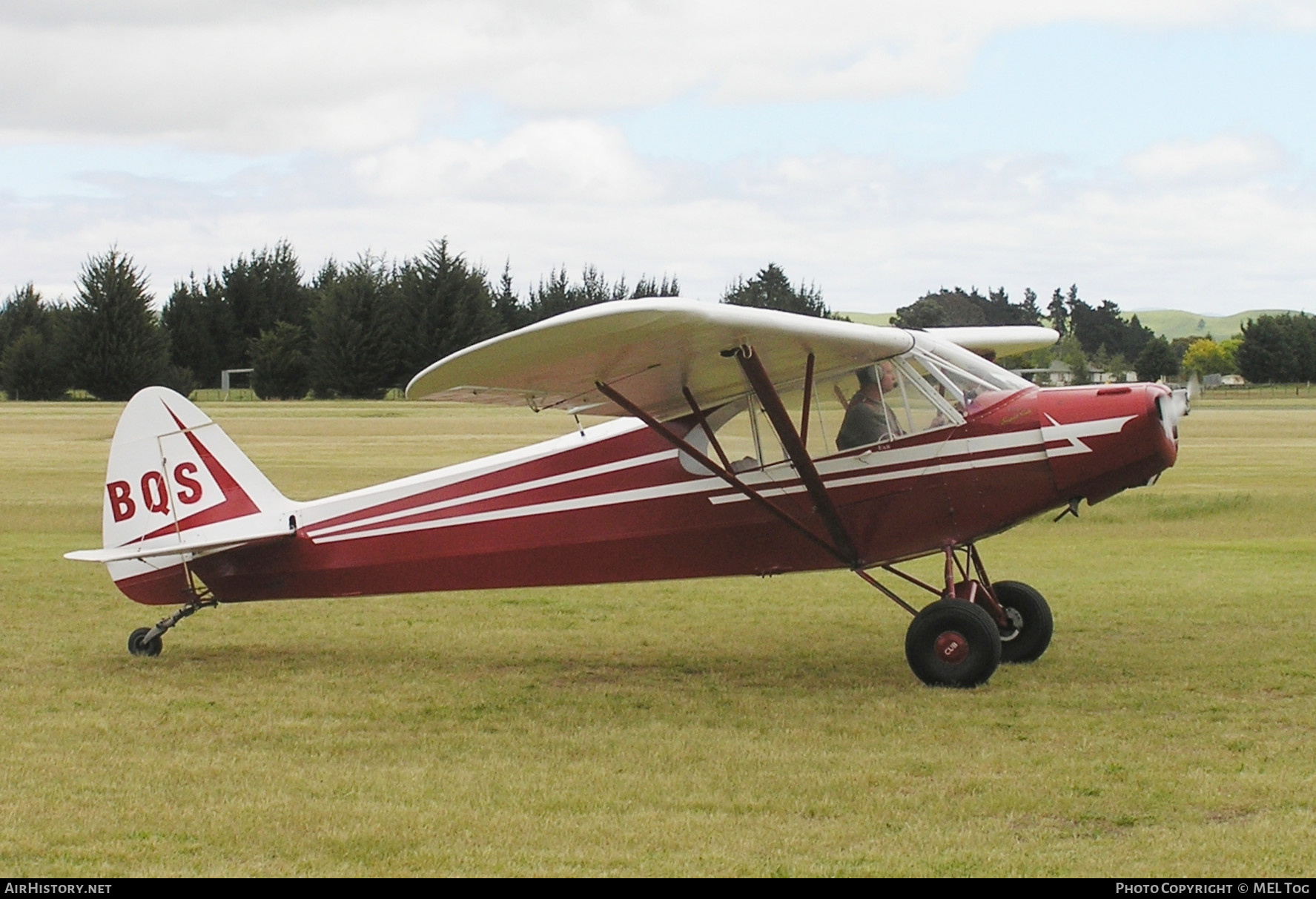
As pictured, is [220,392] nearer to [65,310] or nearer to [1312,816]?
[65,310]

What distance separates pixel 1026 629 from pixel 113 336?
216 feet

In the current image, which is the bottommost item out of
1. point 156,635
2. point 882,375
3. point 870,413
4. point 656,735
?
point 656,735

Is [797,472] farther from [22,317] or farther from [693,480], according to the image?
[22,317]

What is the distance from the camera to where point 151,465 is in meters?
10.6

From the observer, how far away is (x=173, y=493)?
1063 centimetres

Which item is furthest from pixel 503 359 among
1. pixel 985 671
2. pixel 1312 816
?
pixel 1312 816

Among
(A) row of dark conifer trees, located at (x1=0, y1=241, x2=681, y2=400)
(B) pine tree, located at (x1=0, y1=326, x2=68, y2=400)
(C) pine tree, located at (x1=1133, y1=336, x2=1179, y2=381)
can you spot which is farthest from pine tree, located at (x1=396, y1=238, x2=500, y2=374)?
(C) pine tree, located at (x1=1133, y1=336, x2=1179, y2=381)

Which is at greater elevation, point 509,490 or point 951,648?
point 509,490

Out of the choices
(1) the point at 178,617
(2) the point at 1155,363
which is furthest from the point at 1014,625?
(2) the point at 1155,363

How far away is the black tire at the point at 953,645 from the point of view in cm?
904

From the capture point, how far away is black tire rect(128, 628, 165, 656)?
10.8 meters

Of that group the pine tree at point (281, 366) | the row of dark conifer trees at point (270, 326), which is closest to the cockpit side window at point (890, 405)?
the row of dark conifer trees at point (270, 326)

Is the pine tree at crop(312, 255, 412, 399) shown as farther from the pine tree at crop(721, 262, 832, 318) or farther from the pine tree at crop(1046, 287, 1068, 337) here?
the pine tree at crop(1046, 287, 1068, 337)

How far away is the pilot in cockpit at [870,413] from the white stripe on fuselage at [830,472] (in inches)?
4.5
